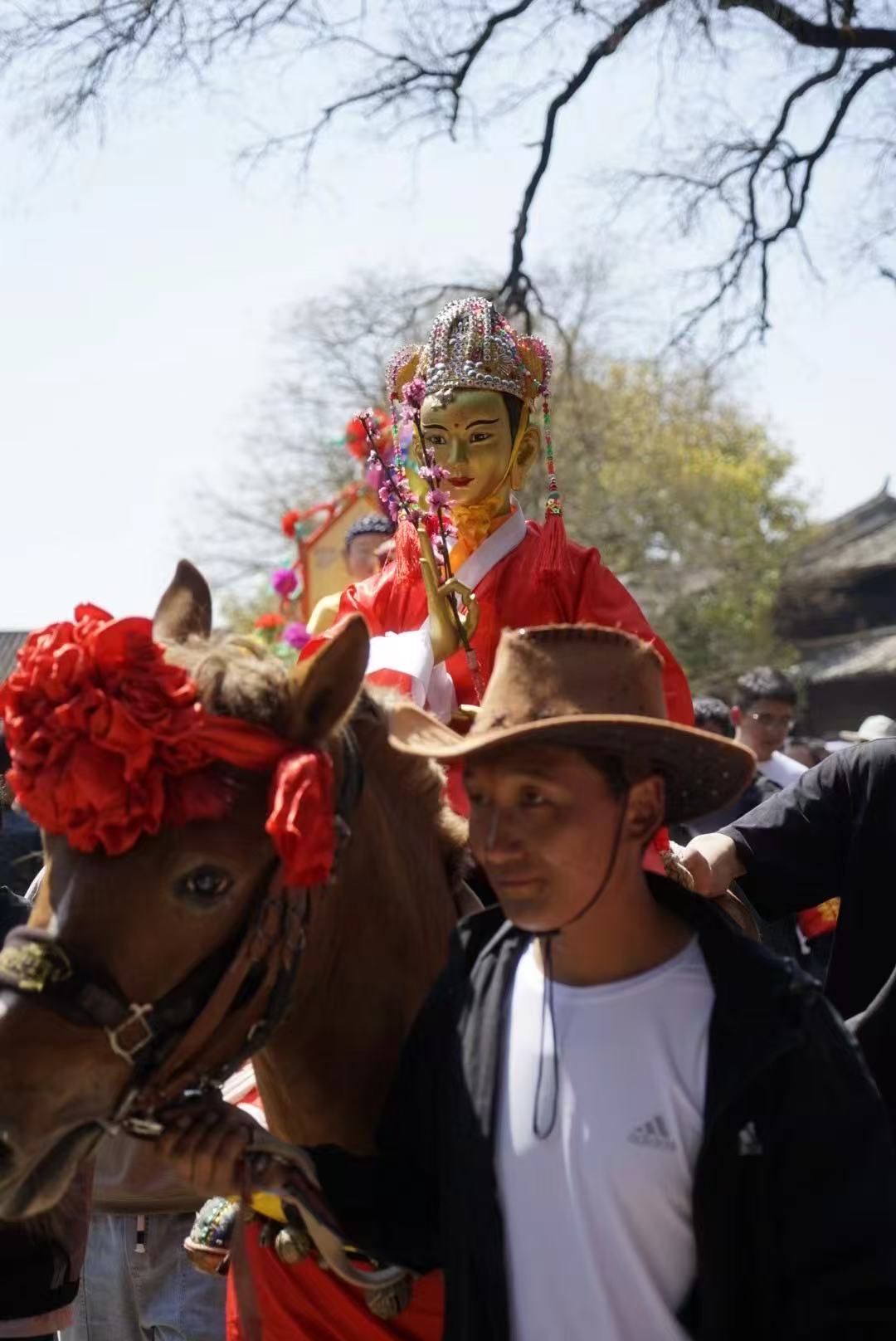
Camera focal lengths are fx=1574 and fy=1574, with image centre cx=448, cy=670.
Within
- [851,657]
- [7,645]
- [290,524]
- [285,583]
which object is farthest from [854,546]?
[290,524]

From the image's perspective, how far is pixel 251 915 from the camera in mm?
2469

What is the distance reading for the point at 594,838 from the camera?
2318mm

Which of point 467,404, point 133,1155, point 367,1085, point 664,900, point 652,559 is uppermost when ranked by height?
point 652,559

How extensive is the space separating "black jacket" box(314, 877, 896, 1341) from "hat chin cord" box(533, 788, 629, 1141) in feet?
0.26

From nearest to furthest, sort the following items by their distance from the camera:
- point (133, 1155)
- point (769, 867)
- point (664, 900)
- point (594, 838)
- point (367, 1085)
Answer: point (594, 838) < point (664, 900) < point (367, 1085) < point (769, 867) < point (133, 1155)

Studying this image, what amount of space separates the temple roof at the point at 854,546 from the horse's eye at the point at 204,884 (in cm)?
3190

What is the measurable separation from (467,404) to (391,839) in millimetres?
1635

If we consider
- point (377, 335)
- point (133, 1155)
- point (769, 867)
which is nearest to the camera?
point (769, 867)

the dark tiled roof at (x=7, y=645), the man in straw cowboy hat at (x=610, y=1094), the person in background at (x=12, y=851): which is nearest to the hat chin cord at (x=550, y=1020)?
the man in straw cowboy hat at (x=610, y=1094)

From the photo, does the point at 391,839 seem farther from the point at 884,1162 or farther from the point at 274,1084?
the point at 884,1162

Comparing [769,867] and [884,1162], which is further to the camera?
[769,867]

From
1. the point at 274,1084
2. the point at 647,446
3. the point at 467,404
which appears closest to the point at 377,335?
the point at 647,446

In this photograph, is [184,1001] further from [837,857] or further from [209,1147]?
[837,857]

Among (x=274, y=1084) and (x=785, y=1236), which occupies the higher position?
(x=274, y=1084)
